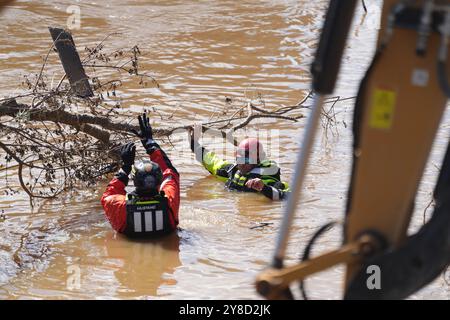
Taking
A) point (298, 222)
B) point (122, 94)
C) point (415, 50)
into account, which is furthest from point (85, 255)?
point (122, 94)

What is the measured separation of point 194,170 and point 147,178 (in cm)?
280

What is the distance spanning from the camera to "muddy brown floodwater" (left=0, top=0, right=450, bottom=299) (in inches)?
282

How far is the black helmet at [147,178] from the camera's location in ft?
25.7

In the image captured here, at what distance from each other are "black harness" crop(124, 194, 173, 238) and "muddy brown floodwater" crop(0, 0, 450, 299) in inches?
5.1

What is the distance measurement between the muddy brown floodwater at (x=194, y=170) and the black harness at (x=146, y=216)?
130 millimetres

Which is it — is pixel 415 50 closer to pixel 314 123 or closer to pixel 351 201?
pixel 314 123

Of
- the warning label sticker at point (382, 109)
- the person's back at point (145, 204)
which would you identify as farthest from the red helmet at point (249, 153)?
the warning label sticker at point (382, 109)

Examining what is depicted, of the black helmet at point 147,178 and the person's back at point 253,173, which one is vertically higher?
the black helmet at point 147,178

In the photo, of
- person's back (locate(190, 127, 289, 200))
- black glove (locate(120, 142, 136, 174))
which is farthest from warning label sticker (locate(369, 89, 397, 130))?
person's back (locate(190, 127, 289, 200))

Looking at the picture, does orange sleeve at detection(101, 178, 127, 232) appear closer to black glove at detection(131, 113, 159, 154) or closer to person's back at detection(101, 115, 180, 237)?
person's back at detection(101, 115, 180, 237)

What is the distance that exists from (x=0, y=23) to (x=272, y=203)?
9854 mm

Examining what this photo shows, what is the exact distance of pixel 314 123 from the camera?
387cm

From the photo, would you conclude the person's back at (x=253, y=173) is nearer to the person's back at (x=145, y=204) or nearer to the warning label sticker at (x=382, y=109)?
the person's back at (x=145, y=204)

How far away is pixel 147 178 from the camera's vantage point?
7.85 meters
